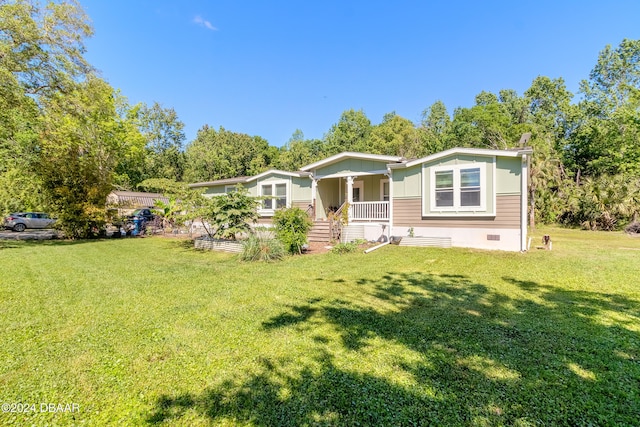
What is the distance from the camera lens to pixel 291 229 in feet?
32.3

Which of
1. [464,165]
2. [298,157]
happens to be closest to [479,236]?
[464,165]

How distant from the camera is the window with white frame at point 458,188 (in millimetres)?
10409

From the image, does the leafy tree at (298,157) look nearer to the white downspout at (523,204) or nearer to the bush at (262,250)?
the bush at (262,250)

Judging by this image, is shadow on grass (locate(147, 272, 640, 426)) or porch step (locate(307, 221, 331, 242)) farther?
porch step (locate(307, 221, 331, 242))

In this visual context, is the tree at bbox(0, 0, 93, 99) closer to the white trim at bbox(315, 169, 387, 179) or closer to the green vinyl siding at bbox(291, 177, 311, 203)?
the green vinyl siding at bbox(291, 177, 311, 203)

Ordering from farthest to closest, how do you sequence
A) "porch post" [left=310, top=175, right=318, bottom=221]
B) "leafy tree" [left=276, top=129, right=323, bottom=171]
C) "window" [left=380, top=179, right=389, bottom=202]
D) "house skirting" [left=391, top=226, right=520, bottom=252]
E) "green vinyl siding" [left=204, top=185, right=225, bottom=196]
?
"leafy tree" [left=276, top=129, right=323, bottom=171]
"green vinyl siding" [left=204, top=185, right=225, bottom=196]
"window" [left=380, top=179, right=389, bottom=202]
"porch post" [left=310, top=175, right=318, bottom=221]
"house skirting" [left=391, top=226, right=520, bottom=252]

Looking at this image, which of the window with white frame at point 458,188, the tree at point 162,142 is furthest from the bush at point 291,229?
the tree at point 162,142

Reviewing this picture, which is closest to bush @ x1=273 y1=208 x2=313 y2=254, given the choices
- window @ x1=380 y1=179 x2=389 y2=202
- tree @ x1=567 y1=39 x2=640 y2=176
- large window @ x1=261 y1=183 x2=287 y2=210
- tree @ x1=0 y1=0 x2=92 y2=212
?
large window @ x1=261 y1=183 x2=287 y2=210

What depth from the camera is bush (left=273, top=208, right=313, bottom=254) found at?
9766mm

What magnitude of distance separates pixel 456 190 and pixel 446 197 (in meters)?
0.43

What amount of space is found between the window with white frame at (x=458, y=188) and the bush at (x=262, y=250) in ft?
20.0

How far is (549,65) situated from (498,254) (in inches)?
1270

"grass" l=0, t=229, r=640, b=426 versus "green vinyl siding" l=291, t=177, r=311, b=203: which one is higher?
"green vinyl siding" l=291, t=177, r=311, b=203

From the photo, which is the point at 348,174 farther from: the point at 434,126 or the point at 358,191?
the point at 434,126
